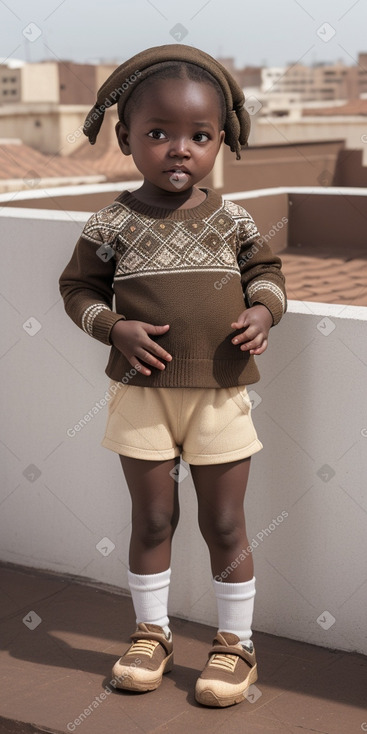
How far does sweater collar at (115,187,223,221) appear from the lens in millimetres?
2426

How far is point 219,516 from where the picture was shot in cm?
255

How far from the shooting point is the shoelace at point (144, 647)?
2.63 metres

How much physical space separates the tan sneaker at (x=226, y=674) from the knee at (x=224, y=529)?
0.84 feet

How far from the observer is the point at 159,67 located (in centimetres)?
234

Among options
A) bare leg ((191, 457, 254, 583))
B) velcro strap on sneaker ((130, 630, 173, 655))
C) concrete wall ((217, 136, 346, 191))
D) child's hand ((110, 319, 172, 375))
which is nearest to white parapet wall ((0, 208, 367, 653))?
bare leg ((191, 457, 254, 583))

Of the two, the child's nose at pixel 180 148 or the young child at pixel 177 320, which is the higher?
the child's nose at pixel 180 148

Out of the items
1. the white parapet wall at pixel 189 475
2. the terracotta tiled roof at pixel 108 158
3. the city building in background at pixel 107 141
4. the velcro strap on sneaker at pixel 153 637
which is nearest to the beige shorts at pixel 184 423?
the white parapet wall at pixel 189 475

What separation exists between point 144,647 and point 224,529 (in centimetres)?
39

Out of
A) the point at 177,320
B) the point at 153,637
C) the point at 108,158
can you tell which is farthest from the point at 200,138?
the point at 108,158

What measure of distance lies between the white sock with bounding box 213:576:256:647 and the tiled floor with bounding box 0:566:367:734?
0.18 meters

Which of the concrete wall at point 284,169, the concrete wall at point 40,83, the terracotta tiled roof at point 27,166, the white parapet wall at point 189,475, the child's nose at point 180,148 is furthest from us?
the concrete wall at point 40,83

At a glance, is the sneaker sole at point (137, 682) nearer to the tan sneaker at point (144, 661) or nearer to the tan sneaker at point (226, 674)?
the tan sneaker at point (144, 661)

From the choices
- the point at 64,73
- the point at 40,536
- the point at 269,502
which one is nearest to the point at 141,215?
the point at 269,502

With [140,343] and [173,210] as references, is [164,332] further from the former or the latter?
[173,210]
